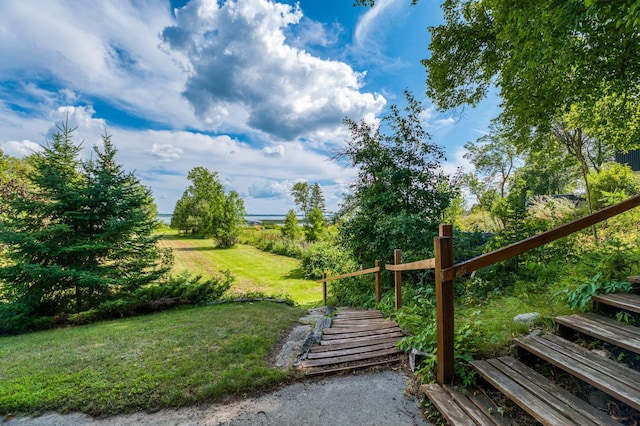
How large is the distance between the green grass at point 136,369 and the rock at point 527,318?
2.37 m

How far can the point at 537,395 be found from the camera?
1607 mm

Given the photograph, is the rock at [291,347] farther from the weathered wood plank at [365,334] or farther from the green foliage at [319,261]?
the green foliage at [319,261]

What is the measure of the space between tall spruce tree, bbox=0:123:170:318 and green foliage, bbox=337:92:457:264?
612cm

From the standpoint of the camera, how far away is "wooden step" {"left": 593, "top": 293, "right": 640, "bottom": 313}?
2045mm

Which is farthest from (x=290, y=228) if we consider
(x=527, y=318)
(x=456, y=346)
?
(x=456, y=346)

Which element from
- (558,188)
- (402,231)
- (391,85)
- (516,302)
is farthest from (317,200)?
(516,302)

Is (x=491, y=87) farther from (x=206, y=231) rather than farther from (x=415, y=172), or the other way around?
(x=206, y=231)

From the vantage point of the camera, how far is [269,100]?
9.09m

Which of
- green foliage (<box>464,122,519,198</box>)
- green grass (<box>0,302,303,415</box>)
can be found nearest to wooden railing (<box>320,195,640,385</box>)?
green grass (<box>0,302,303,415</box>)

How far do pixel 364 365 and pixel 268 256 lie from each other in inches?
716

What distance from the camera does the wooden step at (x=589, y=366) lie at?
144 cm

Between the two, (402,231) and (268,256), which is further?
(268,256)

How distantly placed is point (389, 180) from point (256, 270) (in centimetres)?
1124

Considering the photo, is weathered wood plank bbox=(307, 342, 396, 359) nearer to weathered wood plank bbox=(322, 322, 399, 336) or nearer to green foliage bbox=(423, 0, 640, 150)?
weathered wood plank bbox=(322, 322, 399, 336)
